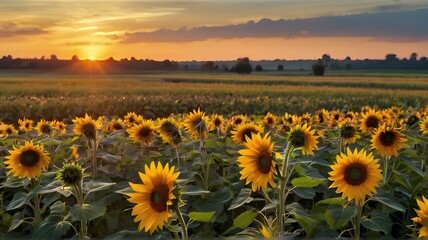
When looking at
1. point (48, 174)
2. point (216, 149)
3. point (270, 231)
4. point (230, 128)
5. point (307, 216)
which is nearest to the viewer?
point (270, 231)

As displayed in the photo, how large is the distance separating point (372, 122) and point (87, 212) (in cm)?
341

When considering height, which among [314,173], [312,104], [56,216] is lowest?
[312,104]

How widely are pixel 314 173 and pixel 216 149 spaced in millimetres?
1150

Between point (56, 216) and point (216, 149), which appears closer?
point (56, 216)

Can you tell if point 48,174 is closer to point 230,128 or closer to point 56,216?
point 56,216

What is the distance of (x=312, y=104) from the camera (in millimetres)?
23969

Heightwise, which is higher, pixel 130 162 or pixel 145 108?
pixel 130 162

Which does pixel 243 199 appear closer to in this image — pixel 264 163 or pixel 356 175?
pixel 264 163

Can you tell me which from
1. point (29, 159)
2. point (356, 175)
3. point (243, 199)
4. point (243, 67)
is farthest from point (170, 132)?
point (243, 67)

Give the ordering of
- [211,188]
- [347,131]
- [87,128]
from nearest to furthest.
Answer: [211,188] → [347,131] → [87,128]

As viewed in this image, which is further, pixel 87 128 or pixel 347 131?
pixel 87 128

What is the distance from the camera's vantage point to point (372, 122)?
589cm

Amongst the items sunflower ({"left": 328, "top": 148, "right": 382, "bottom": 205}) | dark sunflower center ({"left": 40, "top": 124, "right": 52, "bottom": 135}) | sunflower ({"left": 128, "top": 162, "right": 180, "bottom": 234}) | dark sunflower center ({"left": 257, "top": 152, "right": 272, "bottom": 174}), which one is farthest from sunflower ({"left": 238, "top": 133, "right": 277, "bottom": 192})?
dark sunflower center ({"left": 40, "top": 124, "right": 52, "bottom": 135})

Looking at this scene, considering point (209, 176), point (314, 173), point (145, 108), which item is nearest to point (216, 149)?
point (209, 176)
